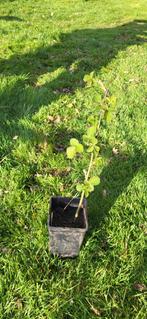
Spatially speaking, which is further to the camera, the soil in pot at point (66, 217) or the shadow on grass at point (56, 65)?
the shadow on grass at point (56, 65)

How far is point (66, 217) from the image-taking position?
3.66m

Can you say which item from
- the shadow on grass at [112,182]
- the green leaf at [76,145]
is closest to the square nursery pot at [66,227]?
the shadow on grass at [112,182]

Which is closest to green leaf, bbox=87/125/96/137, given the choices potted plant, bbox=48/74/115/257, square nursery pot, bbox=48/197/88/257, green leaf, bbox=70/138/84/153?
potted plant, bbox=48/74/115/257

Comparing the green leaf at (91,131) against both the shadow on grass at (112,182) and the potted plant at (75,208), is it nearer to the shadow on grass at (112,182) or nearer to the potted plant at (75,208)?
the potted plant at (75,208)

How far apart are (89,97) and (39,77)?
1399mm

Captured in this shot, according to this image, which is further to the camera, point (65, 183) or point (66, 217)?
point (65, 183)

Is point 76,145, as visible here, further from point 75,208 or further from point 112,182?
point 112,182

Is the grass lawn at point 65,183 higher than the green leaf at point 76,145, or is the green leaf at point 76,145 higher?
the green leaf at point 76,145

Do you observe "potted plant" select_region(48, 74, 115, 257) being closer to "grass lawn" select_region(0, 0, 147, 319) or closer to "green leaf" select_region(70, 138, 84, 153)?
"green leaf" select_region(70, 138, 84, 153)

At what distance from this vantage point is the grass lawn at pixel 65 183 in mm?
3195

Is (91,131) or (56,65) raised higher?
(56,65)

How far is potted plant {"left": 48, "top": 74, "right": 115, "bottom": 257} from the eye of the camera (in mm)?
3039

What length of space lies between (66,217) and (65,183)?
2.79 feet

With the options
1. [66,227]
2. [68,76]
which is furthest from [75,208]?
[68,76]
